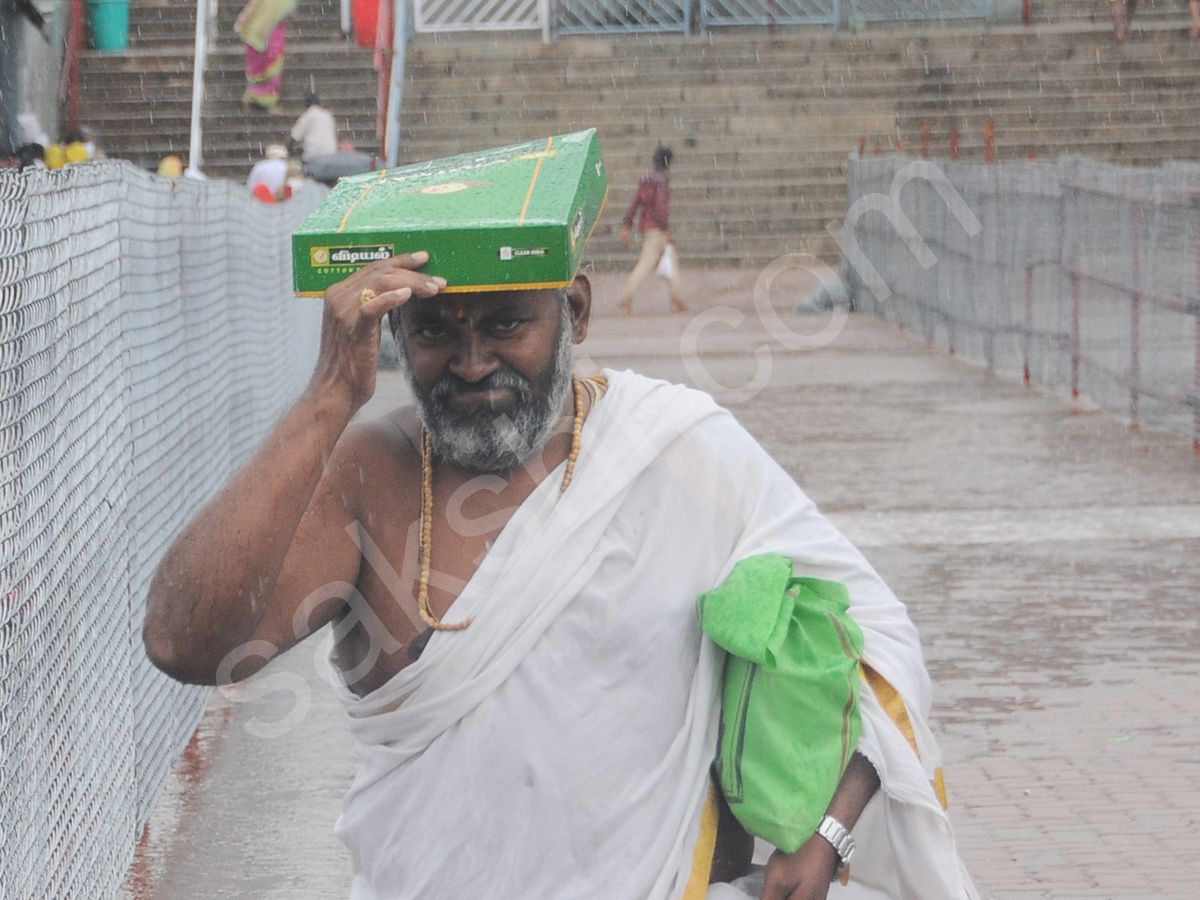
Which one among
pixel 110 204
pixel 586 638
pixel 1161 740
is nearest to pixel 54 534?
pixel 110 204

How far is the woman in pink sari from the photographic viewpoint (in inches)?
832

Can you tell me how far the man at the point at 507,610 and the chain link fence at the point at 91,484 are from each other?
92cm

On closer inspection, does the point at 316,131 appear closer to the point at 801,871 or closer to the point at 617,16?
the point at 617,16

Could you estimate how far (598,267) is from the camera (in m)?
22.6

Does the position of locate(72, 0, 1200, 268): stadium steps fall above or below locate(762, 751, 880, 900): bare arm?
above

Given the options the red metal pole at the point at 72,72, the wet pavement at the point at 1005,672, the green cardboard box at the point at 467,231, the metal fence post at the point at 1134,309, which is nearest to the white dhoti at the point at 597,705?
the green cardboard box at the point at 467,231

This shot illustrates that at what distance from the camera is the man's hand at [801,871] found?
244 centimetres

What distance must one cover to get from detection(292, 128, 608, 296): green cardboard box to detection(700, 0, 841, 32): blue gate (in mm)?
24961

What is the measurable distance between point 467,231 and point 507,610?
525 millimetres

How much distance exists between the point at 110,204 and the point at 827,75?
21.5m

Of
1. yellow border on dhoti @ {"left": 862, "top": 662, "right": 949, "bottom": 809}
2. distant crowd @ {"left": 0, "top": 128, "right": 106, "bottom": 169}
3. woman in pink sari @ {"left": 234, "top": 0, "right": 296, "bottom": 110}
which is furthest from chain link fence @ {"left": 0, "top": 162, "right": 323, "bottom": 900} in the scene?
woman in pink sari @ {"left": 234, "top": 0, "right": 296, "bottom": 110}

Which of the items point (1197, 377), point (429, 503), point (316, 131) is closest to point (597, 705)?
point (429, 503)

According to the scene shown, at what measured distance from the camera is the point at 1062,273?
12.7m

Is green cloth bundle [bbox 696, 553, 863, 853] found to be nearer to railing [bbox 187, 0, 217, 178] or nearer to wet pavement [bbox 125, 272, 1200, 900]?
wet pavement [bbox 125, 272, 1200, 900]
